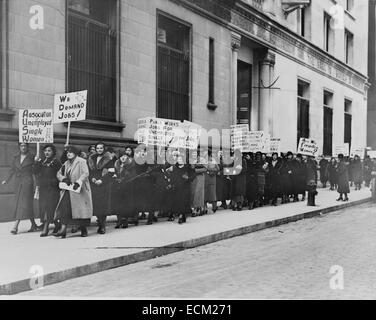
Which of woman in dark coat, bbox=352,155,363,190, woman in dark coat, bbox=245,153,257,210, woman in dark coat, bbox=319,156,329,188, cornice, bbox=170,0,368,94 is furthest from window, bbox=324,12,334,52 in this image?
woman in dark coat, bbox=245,153,257,210

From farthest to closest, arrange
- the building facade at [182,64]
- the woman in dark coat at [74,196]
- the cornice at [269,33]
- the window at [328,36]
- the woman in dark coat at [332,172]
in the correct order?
the window at [328,36] → the woman in dark coat at [332,172] → the cornice at [269,33] → the building facade at [182,64] → the woman in dark coat at [74,196]

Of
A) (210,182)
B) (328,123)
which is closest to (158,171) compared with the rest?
(210,182)

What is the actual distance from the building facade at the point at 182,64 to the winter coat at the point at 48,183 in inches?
66.9

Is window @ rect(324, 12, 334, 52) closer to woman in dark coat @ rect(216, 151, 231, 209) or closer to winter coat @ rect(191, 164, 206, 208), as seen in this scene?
woman in dark coat @ rect(216, 151, 231, 209)

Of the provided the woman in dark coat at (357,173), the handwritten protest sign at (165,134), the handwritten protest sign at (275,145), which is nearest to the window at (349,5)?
the woman in dark coat at (357,173)

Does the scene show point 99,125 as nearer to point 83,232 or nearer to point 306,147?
point 83,232

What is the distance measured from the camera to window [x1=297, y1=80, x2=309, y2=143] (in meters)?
29.0

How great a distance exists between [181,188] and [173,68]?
21.9 feet

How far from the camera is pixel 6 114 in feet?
39.5

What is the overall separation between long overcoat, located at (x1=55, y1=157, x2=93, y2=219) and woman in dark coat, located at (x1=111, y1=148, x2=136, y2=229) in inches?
53.6

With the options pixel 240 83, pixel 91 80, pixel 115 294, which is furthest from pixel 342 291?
pixel 240 83

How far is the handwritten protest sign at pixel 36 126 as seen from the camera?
35.2 feet

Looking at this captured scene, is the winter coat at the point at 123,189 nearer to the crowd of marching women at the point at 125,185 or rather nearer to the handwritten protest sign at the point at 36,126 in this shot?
the crowd of marching women at the point at 125,185
